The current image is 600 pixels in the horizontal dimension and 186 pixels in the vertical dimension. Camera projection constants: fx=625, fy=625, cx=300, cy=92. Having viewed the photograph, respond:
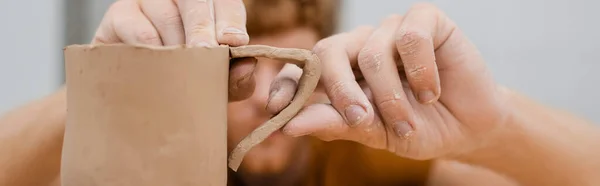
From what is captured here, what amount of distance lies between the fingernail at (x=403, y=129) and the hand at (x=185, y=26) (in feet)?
0.52

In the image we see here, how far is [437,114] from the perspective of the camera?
67 cm

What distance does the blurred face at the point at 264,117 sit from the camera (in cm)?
82

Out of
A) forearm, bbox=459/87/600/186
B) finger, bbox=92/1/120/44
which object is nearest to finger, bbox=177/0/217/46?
finger, bbox=92/1/120/44

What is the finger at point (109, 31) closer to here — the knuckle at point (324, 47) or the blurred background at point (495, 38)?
the knuckle at point (324, 47)

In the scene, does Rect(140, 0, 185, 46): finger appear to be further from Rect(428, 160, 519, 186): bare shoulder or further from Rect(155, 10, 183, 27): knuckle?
Rect(428, 160, 519, 186): bare shoulder

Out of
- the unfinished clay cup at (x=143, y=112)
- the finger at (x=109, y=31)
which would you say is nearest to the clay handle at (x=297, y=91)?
Answer: the unfinished clay cup at (x=143, y=112)

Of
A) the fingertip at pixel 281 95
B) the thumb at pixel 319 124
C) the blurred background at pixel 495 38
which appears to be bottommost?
the blurred background at pixel 495 38

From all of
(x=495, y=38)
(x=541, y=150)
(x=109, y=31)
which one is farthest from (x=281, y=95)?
(x=495, y=38)

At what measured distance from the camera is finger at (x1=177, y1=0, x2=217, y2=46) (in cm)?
52

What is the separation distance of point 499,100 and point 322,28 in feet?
1.19

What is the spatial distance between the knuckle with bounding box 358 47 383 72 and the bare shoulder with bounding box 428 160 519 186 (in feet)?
0.91

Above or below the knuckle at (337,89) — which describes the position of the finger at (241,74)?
above

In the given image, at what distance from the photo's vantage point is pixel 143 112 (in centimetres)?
43

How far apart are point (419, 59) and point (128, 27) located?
28cm
